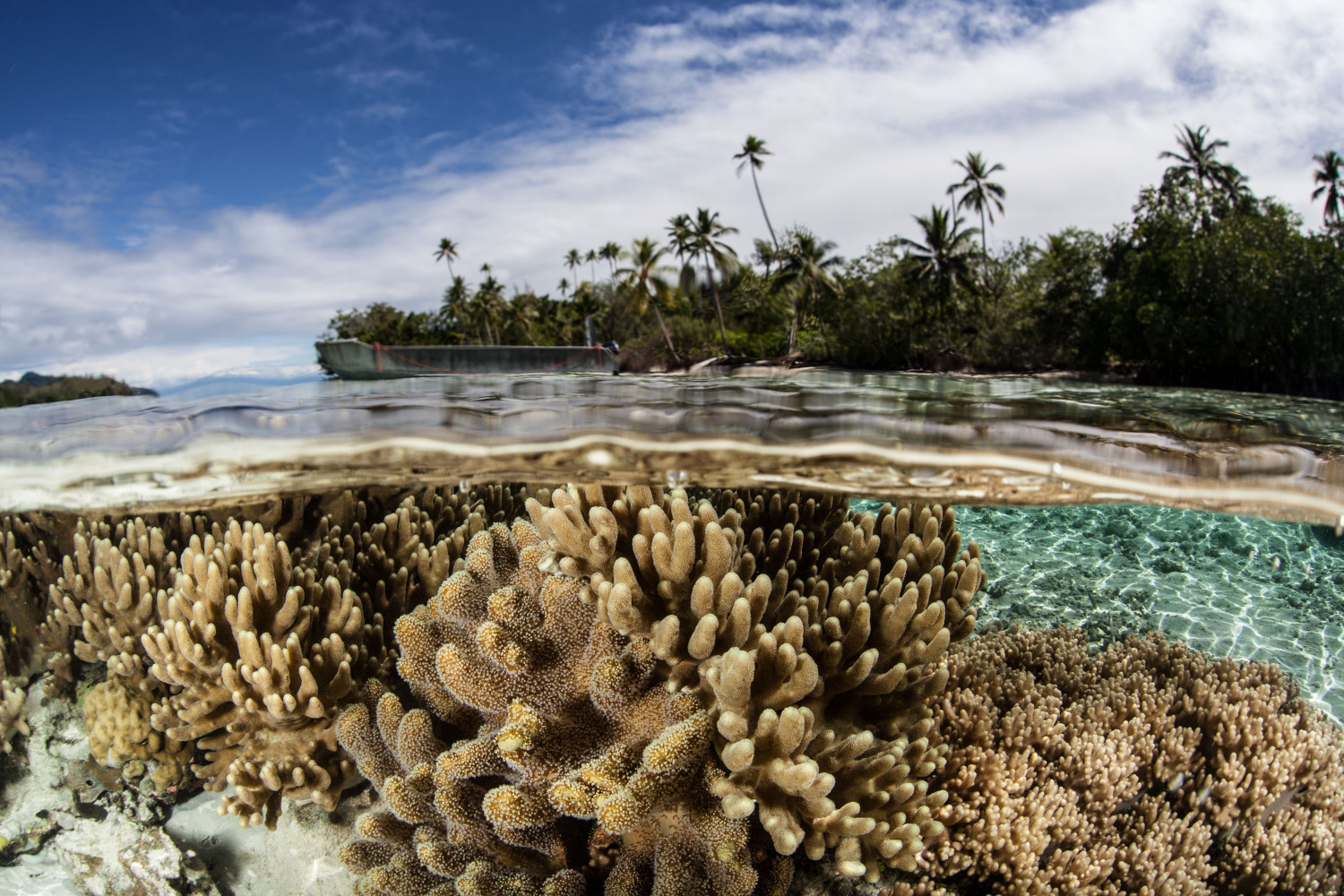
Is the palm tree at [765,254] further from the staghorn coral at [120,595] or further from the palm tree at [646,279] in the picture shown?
the staghorn coral at [120,595]

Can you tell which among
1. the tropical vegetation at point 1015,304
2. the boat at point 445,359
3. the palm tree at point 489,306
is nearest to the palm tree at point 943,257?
the tropical vegetation at point 1015,304

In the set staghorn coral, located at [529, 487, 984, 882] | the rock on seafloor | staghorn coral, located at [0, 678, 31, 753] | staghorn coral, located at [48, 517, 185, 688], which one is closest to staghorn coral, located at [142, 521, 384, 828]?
staghorn coral, located at [48, 517, 185, 688]

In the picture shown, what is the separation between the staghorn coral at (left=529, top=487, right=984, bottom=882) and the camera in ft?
9.07

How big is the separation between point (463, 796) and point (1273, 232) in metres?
32.3

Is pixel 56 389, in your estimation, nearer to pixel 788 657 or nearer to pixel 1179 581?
pixel 788 657

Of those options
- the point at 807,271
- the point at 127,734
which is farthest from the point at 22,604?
the point at 807,271

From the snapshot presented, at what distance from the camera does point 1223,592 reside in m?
7.70

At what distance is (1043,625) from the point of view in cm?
687

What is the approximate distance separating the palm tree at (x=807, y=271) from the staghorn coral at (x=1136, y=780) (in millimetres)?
41311

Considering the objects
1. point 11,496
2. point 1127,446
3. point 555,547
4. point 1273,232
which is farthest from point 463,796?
point 1273,232

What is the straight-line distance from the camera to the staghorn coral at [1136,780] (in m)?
3.87

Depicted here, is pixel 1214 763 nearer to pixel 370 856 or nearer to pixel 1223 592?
pixel 1223 592

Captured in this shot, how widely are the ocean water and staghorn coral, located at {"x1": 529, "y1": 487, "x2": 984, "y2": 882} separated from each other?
910 mm

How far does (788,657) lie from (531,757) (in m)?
1.29
